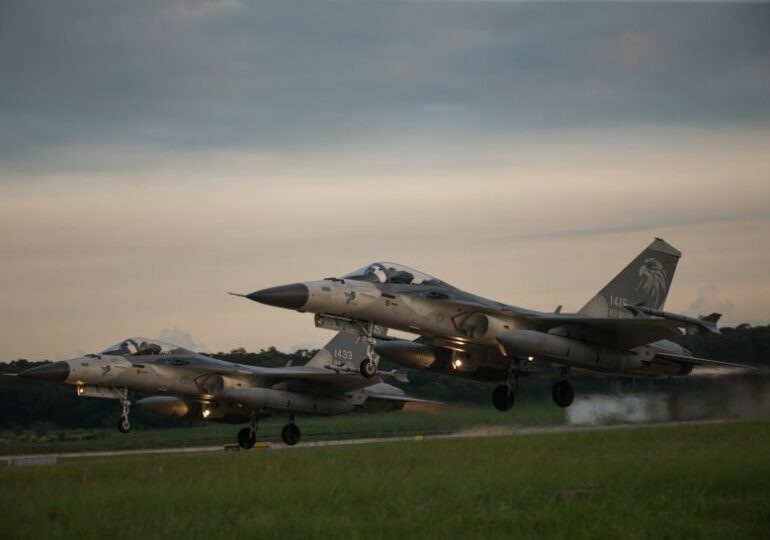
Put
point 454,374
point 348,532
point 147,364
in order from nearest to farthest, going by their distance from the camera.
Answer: point 348,532, point 454,374, point 147,364

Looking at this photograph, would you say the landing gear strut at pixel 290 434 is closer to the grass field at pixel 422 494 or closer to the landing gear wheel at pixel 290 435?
the landing gear wheel at pixel 290 435

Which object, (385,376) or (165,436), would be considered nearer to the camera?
(385,376)

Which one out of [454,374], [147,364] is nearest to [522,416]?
[454,374]

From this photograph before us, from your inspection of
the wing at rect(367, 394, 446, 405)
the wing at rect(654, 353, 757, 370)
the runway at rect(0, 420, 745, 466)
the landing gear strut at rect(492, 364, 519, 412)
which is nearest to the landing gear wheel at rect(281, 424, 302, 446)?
the runway at rect(0, 420, 745, 466)

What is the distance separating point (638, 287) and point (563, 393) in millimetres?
3148

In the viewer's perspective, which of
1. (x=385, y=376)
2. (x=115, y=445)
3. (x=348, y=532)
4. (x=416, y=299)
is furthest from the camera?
(x=115, y=445)

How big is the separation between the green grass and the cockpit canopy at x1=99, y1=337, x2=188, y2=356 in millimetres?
4457

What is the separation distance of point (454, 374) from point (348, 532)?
1553 centimetres

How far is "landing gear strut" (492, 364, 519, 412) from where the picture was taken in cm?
2922

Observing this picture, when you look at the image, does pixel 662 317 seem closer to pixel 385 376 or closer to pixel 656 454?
pixel 385 376

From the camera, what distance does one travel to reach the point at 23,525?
48.6 ft

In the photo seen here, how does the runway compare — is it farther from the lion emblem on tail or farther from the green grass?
the lion emblem on tail

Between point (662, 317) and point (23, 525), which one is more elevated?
point (662, 317)

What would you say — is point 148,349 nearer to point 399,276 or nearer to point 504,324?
point 399,276
